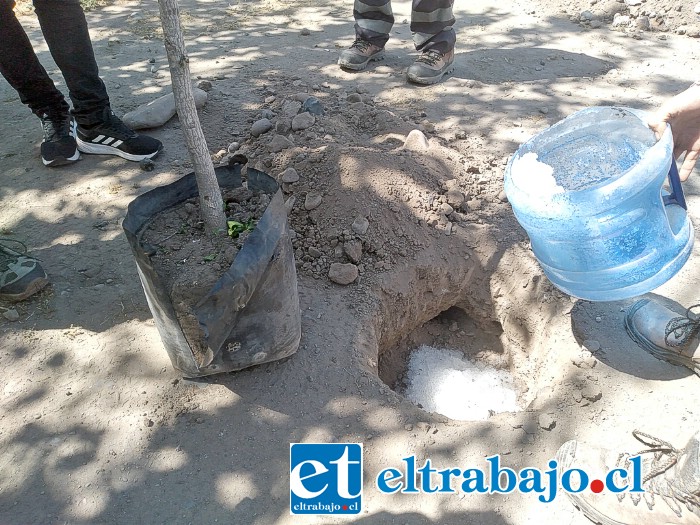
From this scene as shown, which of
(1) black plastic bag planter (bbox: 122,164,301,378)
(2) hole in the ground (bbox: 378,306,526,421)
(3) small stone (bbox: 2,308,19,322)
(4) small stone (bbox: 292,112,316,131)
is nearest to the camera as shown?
(1) black plastic bag planter (bbox: 122,164,301,378)

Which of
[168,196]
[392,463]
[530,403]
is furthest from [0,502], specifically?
[530,403]

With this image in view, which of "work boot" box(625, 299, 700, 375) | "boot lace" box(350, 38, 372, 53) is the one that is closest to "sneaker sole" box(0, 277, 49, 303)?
"work boot" box(625, 299, 700, 375)

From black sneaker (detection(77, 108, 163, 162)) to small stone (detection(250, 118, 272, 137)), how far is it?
614 millimetres

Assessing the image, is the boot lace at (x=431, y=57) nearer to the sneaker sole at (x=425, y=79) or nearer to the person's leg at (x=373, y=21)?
the sneaker sole at (x=425, y=79)

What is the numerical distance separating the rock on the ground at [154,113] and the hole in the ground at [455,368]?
82.9 inches

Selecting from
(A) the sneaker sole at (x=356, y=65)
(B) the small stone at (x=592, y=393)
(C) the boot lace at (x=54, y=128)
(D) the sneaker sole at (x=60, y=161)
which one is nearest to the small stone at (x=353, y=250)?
(B) the small stone at (x=592, y=393)

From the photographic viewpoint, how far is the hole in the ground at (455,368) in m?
2.53

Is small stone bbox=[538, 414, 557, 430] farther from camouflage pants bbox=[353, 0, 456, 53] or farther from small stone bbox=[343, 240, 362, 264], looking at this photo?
camouflage pants bbox=[353, 0, 456, 53]

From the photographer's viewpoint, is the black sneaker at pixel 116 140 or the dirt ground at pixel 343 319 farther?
the black sneaker at pixel 116 140

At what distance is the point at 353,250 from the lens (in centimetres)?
255

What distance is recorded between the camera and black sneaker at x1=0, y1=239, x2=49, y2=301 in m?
2.43

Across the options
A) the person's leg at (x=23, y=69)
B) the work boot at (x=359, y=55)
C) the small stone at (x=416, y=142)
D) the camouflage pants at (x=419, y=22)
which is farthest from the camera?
the work boot at (x=359, y=55)

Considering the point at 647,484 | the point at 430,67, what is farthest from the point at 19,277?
the point at 430,67

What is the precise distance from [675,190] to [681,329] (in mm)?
542
